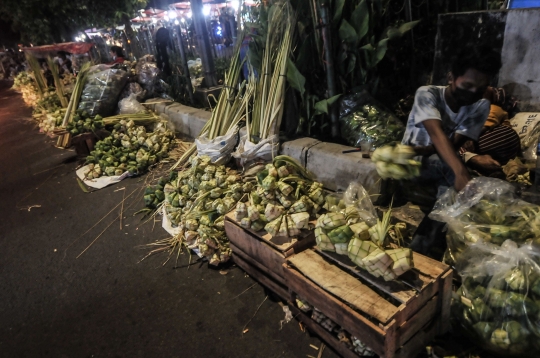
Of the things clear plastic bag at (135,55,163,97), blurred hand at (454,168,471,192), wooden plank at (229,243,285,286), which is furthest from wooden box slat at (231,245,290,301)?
clear plastic bag at (135,55,163,97)

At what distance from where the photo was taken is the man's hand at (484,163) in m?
3.18

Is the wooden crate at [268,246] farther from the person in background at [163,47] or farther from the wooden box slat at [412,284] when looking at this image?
the person in background at [163,47]

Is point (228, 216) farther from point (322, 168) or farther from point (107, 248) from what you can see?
point (107, 248)

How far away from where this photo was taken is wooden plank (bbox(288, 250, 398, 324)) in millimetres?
2014

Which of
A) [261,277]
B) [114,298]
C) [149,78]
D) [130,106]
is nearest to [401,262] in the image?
[261,277]

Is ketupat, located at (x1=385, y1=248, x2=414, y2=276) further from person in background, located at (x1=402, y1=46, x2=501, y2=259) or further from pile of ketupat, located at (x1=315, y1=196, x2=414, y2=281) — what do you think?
person in background, located at (x1=402, y1=46, x2=501, y2=259)

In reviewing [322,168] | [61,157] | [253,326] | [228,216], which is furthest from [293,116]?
[61,157]

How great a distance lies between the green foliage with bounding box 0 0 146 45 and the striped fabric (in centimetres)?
1915

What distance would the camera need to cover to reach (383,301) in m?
2.08

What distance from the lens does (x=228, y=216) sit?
10.8ft

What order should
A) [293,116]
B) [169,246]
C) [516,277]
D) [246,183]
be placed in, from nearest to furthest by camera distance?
[516,277] → [246,183] → [169,246] → [293,116]

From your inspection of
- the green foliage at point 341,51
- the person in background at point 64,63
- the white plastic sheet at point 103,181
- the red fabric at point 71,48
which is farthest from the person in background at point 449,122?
the person in background at point 64,63

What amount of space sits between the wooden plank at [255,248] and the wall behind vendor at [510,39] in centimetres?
371

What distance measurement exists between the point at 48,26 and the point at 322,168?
21476 millimetres
